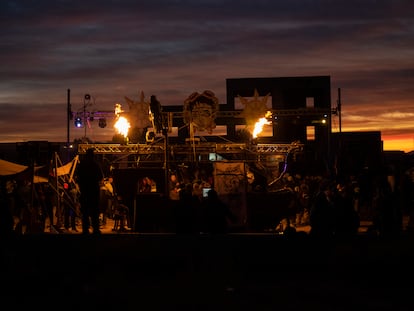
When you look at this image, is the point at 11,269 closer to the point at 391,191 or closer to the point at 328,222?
the point at 328,222

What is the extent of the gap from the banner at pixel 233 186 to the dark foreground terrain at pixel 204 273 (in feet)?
31.2

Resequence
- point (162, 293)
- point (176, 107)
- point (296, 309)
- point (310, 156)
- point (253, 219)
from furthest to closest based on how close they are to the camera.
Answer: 1. point (176, 107)
2. point (310, 156)
3. point (253, 219)
4. point (162, 293)
5. point (296, 309)

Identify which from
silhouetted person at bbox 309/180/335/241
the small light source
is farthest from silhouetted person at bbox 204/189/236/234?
the small light source

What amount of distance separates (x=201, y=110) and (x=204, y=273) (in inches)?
672

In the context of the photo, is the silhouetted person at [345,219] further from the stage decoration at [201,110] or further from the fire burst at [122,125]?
the fire burst at [122,125]

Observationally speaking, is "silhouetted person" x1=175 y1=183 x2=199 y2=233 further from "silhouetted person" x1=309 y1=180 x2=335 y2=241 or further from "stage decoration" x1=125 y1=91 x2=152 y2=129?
"stage decoration" x1=125 y1=91 x2=152 y2=129

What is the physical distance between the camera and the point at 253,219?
21953 mm

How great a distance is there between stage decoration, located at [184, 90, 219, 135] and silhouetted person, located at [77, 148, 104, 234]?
13950mm

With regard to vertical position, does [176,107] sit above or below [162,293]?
above

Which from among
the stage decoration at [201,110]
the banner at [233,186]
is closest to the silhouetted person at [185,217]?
the banner at [233,186]

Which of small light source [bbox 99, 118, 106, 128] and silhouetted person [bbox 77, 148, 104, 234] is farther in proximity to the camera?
small light source [bbox 99, 118, 106, 128]

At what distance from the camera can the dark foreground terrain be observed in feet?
31.1

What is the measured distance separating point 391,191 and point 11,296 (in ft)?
25.7

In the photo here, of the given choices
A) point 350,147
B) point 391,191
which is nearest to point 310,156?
point 350,147
